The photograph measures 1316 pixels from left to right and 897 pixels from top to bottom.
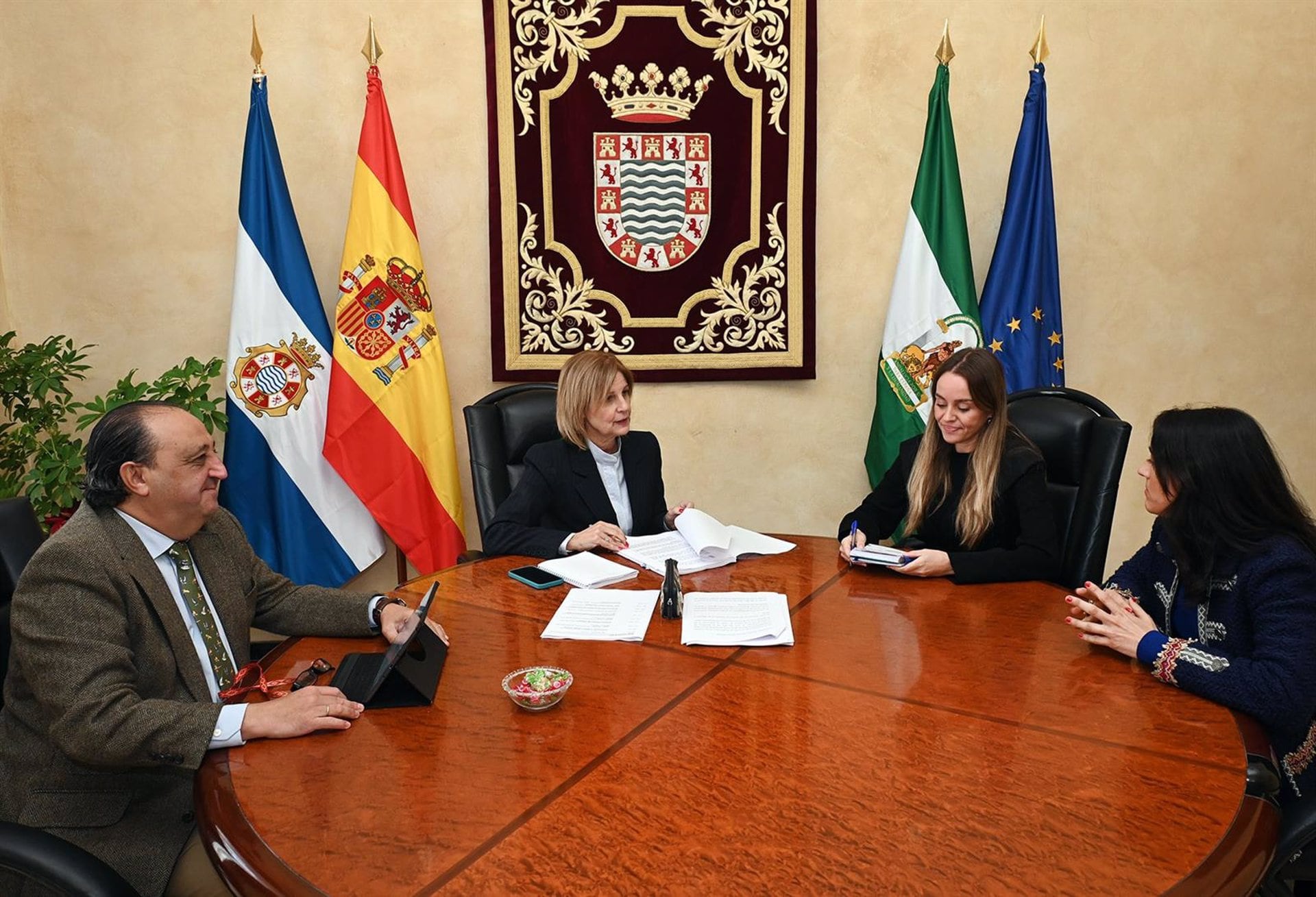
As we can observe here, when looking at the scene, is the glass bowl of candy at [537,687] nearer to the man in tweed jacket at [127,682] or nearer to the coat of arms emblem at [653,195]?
the man in tweed jacket at [127,682]

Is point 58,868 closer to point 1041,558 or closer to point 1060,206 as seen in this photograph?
point 1041,558

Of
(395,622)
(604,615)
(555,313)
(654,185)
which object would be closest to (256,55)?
(555,313)

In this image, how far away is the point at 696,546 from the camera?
2309 millimetres

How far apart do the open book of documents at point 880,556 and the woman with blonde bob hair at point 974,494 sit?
0.02 meters

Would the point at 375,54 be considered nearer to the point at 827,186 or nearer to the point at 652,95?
the point at 652,95

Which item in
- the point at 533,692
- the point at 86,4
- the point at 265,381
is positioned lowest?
the point at 533,692

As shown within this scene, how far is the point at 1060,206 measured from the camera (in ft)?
12.0

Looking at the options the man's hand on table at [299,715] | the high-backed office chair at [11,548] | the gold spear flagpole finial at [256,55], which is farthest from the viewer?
the gold spear flagpole finial at [256,55]

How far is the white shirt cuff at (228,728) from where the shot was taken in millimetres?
1374

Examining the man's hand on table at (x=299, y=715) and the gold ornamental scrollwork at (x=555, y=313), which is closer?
the man's hand on table at (x=299, y=715)

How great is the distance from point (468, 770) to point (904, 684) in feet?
2.48

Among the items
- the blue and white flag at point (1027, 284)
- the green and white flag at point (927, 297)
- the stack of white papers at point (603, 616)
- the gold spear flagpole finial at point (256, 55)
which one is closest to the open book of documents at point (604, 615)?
the stack of white papers at point (603, 616)

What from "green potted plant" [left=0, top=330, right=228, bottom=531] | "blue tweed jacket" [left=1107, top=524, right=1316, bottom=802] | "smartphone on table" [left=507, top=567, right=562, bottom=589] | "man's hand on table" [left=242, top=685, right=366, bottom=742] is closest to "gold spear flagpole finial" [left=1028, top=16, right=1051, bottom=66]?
"blue tweed jacket" [left=1107, top=524, right=1316, bottom=802]

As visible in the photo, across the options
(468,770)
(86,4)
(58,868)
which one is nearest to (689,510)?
(468,770)
